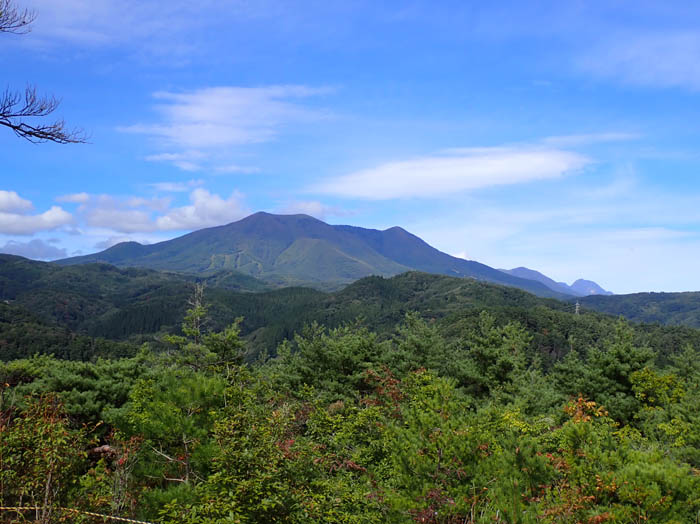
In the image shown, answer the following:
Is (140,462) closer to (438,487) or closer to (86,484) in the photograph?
(86,484)

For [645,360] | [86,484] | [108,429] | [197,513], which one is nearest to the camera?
[197,513]

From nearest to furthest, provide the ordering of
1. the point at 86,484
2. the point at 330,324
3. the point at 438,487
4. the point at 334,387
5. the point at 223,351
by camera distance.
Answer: the point at 86,484, the point at 438,487, the point at 334,387, the point at 223,351, the point at 330,324

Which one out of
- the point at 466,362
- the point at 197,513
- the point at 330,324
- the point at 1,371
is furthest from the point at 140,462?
the point at 330,324

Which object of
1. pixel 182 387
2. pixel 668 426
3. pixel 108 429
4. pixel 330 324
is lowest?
pixel 330 324

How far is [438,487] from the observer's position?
20.4 ft

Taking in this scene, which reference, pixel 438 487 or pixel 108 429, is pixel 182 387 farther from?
pixel 108 429

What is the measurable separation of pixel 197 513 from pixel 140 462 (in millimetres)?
2223

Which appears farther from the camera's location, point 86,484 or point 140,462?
point 140,462

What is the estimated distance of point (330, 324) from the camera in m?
185

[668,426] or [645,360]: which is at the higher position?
[645,360]

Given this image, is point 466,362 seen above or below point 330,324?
above

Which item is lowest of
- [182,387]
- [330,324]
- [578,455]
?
[330,324]

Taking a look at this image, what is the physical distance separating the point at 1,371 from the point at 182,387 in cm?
849

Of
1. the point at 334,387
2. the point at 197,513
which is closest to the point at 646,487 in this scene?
the point at 197,513
